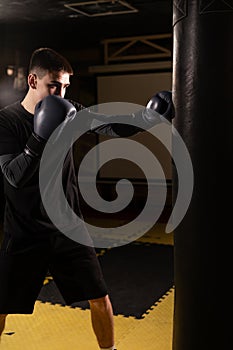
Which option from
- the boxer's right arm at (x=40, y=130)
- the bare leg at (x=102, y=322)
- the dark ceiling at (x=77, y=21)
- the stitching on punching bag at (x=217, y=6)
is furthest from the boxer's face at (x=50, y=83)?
the dark ceiling at (x=77, y=21)

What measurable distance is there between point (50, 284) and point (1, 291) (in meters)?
1.58

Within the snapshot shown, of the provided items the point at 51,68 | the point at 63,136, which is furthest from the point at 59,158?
the point at 51,68

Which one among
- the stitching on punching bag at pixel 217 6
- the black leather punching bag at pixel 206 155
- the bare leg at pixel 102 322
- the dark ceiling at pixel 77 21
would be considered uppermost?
the dark ceiling at pixel 77 21

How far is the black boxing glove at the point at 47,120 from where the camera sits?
1.70 m

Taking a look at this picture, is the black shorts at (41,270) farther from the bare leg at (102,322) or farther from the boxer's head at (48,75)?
the boxer's head at (48,75)

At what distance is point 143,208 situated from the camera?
6590 mm

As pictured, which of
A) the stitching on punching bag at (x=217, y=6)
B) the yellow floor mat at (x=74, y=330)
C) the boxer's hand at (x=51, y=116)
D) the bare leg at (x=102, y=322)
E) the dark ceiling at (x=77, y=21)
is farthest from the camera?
the dark ceiling at (x=77, y=21)

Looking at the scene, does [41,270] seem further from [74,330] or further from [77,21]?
[77,21]

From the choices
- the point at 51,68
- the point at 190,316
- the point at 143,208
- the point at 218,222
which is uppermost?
the point at 51,68

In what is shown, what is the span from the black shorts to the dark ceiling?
11.4 ft

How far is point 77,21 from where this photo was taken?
6031 mm

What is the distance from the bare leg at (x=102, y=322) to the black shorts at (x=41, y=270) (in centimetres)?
5

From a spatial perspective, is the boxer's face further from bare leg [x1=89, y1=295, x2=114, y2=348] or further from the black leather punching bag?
bare leg [x1=89, y1=295, x2=114, y2=348]

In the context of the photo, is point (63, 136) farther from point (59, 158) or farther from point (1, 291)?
point (1, 291)
